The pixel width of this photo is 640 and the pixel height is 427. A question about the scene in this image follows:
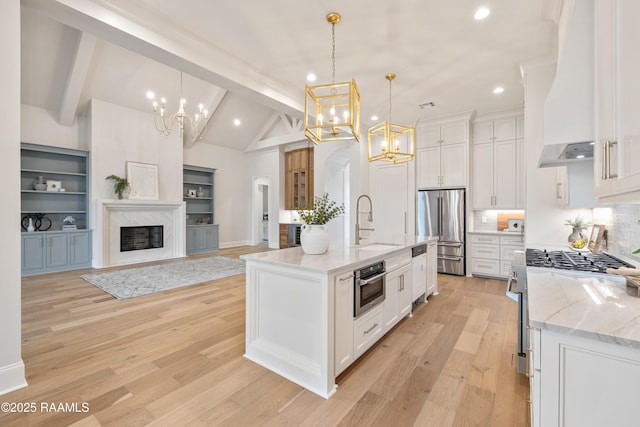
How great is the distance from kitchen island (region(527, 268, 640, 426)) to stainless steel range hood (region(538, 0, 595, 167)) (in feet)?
3.16

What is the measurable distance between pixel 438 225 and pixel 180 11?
Result: 498 centimetres

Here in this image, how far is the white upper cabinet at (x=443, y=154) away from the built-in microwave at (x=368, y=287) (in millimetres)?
3570

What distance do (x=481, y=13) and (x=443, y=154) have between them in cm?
299

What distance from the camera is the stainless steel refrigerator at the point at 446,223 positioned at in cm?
516

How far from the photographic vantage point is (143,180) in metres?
6.44

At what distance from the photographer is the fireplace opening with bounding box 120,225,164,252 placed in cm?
630

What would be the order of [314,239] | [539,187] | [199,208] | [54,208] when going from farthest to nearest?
1. [199,208]
2. [54,208]
3. [539,187]
4. [314,239]

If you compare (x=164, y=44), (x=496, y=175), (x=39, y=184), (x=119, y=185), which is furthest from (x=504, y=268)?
(x=39, y=184)

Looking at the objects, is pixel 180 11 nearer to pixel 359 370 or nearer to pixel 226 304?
pixel 226 304

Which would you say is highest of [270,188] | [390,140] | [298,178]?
[298,178]

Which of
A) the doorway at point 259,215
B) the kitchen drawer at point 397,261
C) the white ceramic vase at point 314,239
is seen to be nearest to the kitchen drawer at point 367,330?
the kitchen drawer at point 397,261

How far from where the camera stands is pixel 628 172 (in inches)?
38.6

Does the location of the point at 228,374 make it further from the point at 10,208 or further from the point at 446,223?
the point at 446,223

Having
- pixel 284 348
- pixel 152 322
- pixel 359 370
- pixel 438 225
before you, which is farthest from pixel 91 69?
pixel 438 225
